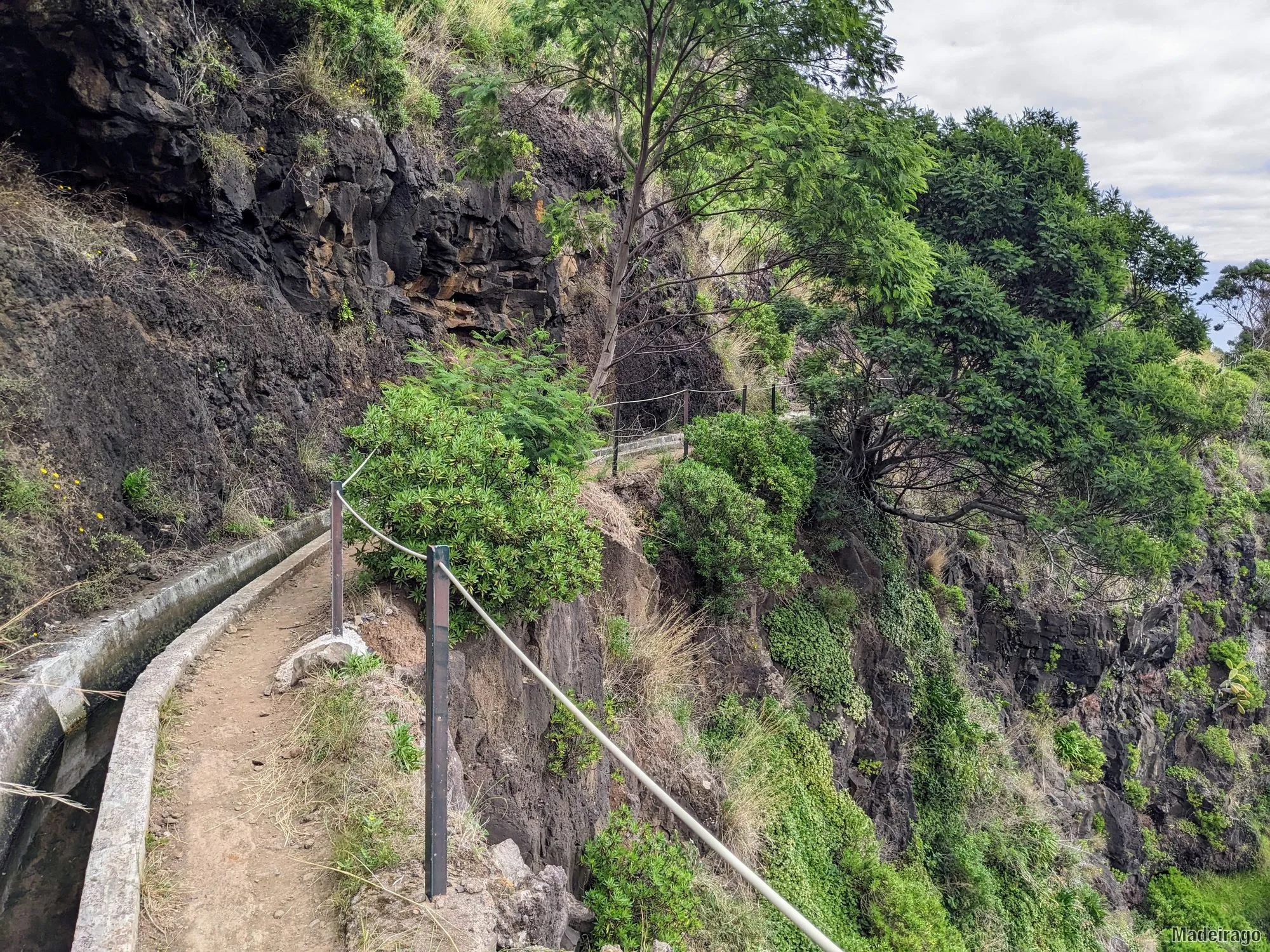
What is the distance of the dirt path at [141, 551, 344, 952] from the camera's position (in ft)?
9.95

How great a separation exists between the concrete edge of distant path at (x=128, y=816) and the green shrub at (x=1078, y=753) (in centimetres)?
1492

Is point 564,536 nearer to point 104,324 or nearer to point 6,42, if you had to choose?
point 104,324

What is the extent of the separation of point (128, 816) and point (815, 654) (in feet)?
27.2

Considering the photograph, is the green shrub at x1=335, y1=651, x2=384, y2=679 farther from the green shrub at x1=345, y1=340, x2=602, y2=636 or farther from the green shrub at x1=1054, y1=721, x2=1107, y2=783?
the green shrub at x1=1054, y1=721, x2=1107, y2=783

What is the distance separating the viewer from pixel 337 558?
4.80 m

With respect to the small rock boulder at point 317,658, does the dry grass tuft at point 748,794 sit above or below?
below

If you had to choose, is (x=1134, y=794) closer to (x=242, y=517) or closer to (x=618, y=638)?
(x=618, y=638)

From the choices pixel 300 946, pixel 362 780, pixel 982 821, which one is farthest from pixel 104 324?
pixel 982 821

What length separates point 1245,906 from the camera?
1691 cm

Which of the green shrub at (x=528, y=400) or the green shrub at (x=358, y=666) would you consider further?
the green shrub at (x=528, y=400)

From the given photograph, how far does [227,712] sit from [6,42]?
20.5 ft

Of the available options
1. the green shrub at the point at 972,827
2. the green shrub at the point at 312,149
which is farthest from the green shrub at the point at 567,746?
the green shrub at the point at 312,149

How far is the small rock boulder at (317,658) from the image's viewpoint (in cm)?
463

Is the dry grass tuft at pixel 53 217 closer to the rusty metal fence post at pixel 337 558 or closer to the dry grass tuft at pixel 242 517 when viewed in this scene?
the dry grass tuft at pixel 242 517
